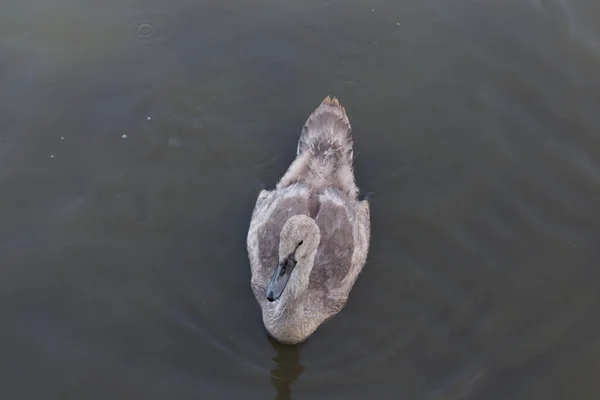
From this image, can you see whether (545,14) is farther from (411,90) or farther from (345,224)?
(345,224)

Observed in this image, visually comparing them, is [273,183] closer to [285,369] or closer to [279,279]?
[279,279]

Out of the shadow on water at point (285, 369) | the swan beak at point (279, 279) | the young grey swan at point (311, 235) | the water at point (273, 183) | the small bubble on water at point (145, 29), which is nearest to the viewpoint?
the swan beak at point (279, 279)

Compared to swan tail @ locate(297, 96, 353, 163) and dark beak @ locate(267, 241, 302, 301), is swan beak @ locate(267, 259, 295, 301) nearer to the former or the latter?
dark beak @ locate(267, 241, 302, 301)

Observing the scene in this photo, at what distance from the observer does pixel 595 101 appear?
9.24m

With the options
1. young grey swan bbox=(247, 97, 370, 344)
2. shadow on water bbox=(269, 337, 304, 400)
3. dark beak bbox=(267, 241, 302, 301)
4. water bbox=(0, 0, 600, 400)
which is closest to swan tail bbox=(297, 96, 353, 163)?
young grey swan bbox=(247, 97, 370, 344)

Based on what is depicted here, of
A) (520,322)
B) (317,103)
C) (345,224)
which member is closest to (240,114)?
(317,103)

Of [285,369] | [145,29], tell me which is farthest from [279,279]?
[145,29]

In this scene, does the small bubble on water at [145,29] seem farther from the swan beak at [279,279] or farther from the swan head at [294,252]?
the swan beak at [279,279]

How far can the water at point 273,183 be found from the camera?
7148mm

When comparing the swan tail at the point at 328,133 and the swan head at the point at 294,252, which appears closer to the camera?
the swan head at the point at 294,252

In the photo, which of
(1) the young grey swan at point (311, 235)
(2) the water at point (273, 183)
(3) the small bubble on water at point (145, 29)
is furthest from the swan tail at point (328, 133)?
(3) the small bubble on water at point (145, 29)

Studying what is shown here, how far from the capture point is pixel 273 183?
8.55 m

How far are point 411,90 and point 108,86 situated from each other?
4.06m

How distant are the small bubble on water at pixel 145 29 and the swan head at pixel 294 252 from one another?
429 cm
